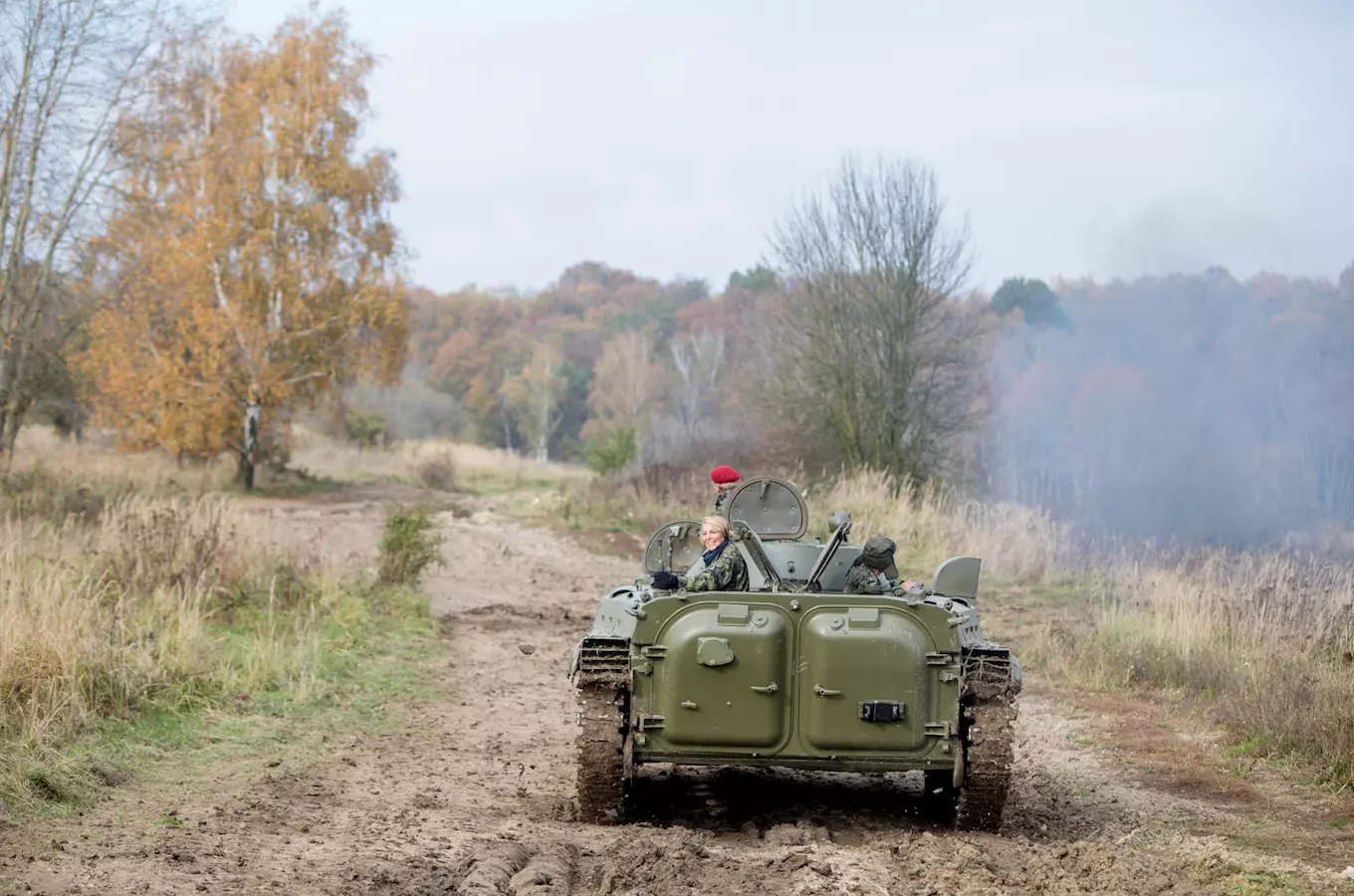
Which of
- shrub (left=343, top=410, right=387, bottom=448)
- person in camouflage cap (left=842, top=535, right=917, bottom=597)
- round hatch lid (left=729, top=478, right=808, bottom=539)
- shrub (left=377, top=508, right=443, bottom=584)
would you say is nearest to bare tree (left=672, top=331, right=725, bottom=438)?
shrub (left=343, top=410, right=387, bottom=448)

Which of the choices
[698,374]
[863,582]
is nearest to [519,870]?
[863,582]

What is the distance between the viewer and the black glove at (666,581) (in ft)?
24.2

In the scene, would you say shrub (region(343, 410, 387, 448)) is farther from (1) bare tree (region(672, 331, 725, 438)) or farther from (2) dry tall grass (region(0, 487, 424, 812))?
(2) dry tall grass (region(0, 487, 424, 812))

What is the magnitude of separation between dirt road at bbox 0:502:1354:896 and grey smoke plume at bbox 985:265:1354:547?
10661mm

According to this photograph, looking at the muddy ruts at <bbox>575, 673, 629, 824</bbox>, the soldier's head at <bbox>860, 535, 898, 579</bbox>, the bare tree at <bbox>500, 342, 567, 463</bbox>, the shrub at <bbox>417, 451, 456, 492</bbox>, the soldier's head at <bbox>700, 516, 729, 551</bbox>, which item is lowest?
the muddy ruts at <bbox>575, 673, 629, 824</bbox>

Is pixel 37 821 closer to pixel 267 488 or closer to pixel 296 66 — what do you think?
pixel 267 488

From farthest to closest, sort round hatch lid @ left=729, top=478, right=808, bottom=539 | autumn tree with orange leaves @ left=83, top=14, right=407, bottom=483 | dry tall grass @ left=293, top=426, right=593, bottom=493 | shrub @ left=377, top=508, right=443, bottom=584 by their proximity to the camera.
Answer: dry tall grass @ left=293, top=426, right=593, bottom=493, autumn tree with orange leaves @ left=83, top=14, right=407, bottom=483, shrub @ left=377, top=508, right=443, bottom=584, round hatch lid @ left=729, top=478, right=808, bottom=539

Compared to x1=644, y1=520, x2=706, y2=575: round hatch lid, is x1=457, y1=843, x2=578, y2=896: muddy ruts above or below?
below

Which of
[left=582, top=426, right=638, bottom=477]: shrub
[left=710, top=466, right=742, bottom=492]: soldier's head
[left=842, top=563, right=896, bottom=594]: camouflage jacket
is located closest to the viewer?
[left=842, top=563, right=896, bottom=594]: camouflage jacket

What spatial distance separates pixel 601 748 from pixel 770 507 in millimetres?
2327

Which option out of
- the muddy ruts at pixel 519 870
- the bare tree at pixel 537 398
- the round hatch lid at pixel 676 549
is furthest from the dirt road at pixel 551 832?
the bare tree at pixel 537 398

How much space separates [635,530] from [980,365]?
28.7 feet

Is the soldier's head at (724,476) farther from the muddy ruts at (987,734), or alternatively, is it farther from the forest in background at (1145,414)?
the forest in background at (1145,414)

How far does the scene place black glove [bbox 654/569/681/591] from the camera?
24.2ft
